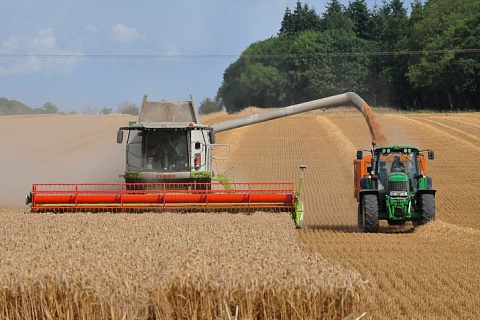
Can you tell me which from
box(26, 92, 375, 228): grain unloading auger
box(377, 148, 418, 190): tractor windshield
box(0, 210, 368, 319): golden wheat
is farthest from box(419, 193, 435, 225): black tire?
box(0, 210, 368, 319): golden wheat

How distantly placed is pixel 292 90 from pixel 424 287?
77400 mm

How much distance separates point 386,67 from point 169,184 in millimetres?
67426

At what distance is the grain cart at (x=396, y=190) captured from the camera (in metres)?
16.1

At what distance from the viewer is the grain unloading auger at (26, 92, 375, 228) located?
1584cm

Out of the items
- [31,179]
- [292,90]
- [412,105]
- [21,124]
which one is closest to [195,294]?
[31,179]

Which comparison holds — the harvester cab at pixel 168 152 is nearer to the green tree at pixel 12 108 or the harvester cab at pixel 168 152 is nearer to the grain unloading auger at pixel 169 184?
the grain unloading auger at pixel 169 184

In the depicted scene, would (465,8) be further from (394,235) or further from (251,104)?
(394,235)

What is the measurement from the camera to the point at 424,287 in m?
9.57

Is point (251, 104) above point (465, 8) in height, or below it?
below

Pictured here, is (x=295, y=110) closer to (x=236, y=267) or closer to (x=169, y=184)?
(x=169, y=184)

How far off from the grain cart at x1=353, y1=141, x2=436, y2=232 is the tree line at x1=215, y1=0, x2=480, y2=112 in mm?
52455

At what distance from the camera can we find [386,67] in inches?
3223

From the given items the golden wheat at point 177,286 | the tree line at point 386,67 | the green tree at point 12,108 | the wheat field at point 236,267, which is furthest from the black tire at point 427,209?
the green tree at point 12,108

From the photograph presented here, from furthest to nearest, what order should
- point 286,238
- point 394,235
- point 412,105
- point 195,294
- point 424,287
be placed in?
point 412,105, point 394,235, point 286,238, point 424,287, point 195,294
